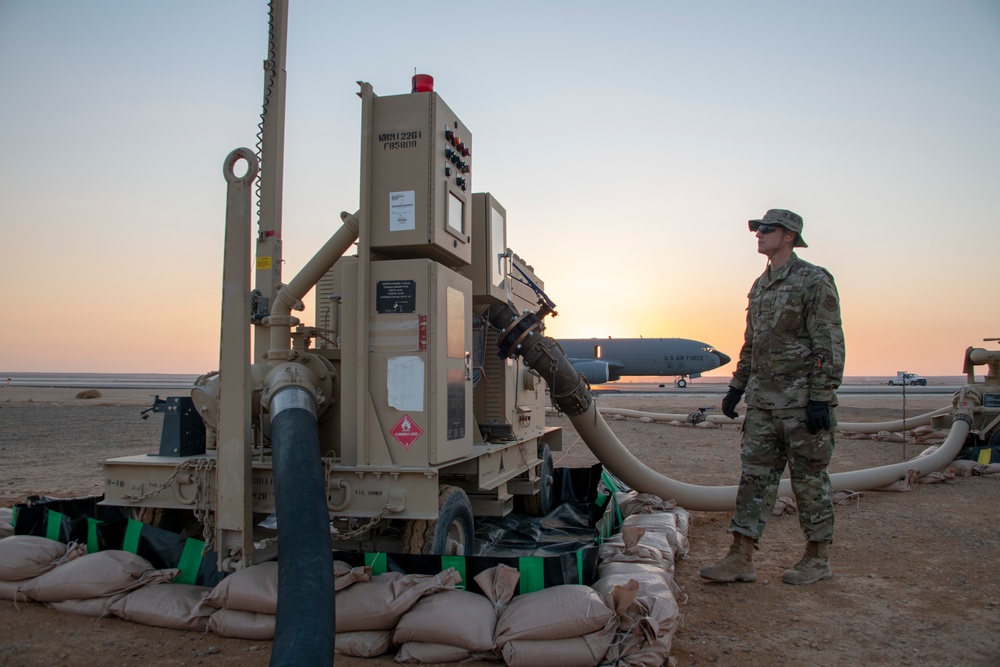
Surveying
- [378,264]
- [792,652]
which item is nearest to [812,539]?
[792,652]

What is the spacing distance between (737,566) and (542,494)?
254 cm

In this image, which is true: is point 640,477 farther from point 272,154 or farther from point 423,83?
point 272,154

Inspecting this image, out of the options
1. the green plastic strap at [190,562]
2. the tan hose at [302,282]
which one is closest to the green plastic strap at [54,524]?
the green plastic strap at [190,562]

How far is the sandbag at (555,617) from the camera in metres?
3.36

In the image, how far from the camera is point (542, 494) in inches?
280

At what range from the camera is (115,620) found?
3.89 metres

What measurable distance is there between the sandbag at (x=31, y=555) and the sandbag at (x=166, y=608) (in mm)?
607

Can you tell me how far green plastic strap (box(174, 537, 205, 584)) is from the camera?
4.25m

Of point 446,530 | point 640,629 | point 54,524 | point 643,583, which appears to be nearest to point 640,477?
point 643,583

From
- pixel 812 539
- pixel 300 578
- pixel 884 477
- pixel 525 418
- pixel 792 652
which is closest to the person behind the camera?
pixel 300 578

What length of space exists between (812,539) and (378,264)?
11.4 feet

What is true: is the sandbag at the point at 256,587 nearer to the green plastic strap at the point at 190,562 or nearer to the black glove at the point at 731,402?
the green plastic strap at the point at 190,562

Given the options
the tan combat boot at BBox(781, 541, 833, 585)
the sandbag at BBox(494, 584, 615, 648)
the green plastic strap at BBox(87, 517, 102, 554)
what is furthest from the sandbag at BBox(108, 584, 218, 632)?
the tan combat boot at BBox(781, 541, 833, 585)

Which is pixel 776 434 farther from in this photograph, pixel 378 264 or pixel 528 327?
pixel 378 264
